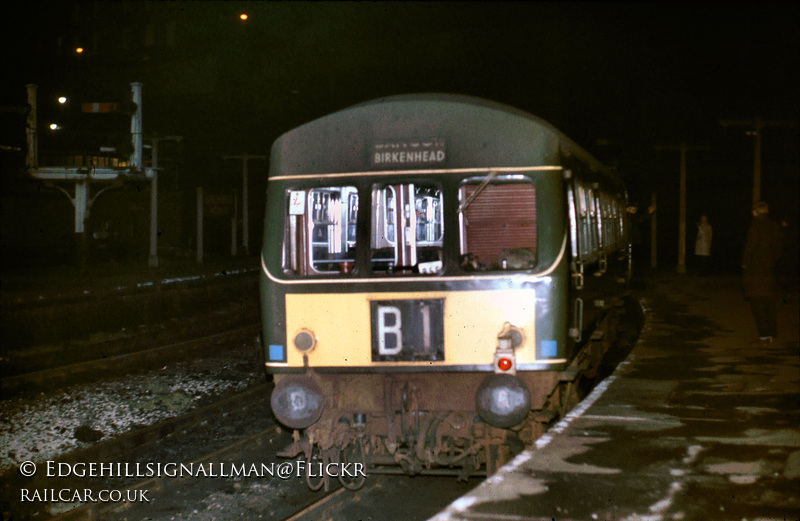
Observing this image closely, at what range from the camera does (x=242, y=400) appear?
35.0ft

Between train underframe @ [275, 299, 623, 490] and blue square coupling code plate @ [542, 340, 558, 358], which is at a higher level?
blue square coupling code plate @ [542, 340, 558, 358]

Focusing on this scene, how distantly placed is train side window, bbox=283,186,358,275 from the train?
0.04 ft

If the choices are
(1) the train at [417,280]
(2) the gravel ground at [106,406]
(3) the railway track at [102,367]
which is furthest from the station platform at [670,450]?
(3) the railway track at [102,367]

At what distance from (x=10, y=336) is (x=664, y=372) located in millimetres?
11680

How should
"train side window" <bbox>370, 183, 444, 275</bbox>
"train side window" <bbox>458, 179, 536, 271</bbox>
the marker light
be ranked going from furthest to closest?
"train side window" <bbox>370, 183, 444, 275</bbox>
"train side window" <bbox>458, 179, 536, 271</bbox>
the marker light

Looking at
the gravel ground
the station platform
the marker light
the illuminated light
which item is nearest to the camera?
the station platform

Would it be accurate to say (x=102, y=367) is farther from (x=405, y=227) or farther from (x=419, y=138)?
(x=419, y=138)

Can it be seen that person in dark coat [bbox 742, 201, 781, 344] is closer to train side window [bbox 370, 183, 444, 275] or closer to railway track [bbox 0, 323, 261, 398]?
train side window [bbox 370, 183, 444, 275]

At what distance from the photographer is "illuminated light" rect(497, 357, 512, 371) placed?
648cm

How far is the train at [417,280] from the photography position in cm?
661

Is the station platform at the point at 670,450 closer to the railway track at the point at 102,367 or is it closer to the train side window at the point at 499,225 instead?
the train side window at the point at 499,225

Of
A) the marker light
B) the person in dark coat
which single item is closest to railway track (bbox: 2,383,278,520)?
the marker light

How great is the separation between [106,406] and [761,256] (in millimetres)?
8546

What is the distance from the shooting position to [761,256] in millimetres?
11461
